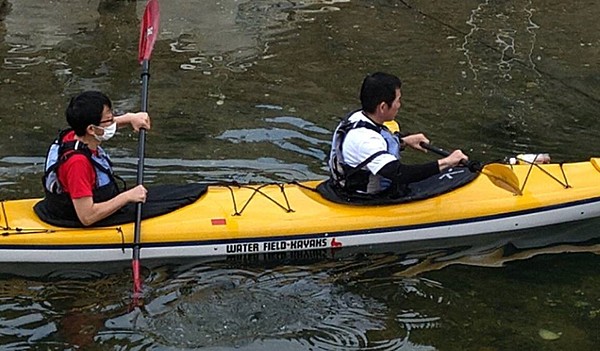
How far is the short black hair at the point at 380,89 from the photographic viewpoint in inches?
215

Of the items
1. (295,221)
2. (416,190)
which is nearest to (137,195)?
(295,221)

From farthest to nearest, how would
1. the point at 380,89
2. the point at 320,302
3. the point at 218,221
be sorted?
the point at 218,221 → the point at 380,89 → the point at 320,302

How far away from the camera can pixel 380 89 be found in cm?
548

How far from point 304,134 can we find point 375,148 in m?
2.26

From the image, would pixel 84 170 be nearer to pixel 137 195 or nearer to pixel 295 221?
pixel 137 195

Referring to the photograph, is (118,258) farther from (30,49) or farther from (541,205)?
(30,49)

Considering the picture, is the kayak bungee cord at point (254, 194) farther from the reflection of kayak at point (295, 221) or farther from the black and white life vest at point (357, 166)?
Result: the black and white life vest at point (357, 166)

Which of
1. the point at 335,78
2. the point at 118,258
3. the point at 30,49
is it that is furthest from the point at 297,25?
the point at 118,258

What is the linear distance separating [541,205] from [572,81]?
368cm

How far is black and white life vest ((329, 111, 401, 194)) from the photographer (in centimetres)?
559

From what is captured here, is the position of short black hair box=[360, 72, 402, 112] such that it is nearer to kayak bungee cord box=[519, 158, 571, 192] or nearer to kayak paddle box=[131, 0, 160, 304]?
kayak bungee cord box=[519, 158, 571, 192]

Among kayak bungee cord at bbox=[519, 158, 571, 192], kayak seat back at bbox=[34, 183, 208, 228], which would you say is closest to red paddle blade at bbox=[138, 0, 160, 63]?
kayak seat back at bbox=[34, 183, 208, 228]

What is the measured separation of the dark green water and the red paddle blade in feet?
2.71

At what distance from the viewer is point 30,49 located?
10320 millimetres
